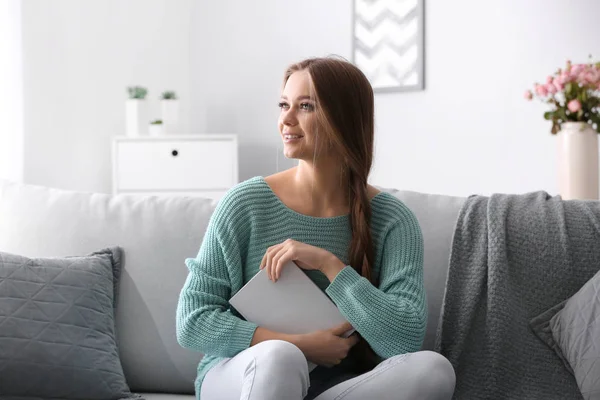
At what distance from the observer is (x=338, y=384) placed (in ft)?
5.49

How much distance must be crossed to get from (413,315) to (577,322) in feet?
1.30

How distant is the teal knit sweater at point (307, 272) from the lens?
174 centimetres

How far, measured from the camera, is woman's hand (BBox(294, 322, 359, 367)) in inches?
68.4

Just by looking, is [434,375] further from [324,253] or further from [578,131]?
[578,131]

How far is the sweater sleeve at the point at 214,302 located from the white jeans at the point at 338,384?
9 centimetres

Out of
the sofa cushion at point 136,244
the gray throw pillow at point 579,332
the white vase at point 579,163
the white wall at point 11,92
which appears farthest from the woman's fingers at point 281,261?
the white wall at point 11,92

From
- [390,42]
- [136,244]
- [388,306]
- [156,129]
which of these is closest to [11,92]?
[156,129]

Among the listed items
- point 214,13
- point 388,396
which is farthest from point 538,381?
point 214,13

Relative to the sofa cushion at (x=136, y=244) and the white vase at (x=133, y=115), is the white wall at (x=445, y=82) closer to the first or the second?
the white vase at (x=133, y=115)

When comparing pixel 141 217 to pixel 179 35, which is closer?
pixel 141 217

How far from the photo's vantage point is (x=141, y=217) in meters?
Answer: 2.17

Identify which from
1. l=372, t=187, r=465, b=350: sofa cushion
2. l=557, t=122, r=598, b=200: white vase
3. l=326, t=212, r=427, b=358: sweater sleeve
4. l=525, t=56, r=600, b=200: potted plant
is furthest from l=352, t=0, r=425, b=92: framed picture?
l=326, t=212, r=427, b=358: sweater sleeve

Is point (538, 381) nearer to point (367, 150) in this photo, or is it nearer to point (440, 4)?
point (367, 150)

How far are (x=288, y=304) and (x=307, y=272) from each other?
0.40ft
